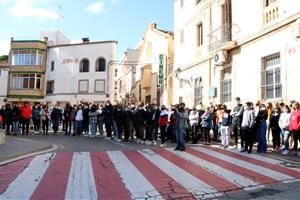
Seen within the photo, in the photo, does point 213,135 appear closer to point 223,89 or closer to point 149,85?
point 223,89

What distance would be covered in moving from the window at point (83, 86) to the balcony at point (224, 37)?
26432mm

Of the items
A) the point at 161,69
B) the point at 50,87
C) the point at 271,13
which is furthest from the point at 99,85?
the point at 271,13

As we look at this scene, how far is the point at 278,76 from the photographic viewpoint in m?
15.4

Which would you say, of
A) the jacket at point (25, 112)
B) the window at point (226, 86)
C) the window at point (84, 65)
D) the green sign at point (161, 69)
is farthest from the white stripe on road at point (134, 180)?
the window at point (84, 65)

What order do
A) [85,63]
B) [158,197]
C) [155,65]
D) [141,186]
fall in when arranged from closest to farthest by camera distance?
1. [158,197]
2. [141,186]
3. [155,65]
4. [85,63]

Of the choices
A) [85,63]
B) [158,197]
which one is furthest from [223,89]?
[85,63]

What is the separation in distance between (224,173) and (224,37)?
11997mm

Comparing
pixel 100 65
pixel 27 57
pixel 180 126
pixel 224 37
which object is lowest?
pixel 180 126

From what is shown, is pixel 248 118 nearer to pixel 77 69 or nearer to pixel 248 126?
pixel 248 126

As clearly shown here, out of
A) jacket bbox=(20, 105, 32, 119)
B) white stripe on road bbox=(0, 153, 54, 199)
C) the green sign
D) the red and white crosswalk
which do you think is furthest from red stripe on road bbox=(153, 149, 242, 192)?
the green sign

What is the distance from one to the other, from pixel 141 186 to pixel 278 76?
33.2 feet

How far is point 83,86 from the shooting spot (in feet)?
149

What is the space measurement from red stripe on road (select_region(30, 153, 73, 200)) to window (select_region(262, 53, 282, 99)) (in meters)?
9.21

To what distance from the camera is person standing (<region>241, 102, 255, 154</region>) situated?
41.4ft
